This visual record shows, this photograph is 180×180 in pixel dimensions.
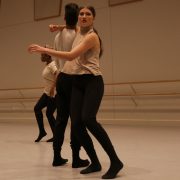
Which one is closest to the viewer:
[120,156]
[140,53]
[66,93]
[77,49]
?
[77,49]

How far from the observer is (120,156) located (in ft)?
12.6

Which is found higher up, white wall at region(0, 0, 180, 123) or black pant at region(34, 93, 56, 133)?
white wall at region(0, 0, 180, 123)

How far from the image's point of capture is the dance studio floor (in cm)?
295

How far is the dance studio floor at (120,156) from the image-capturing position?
295 centimetres

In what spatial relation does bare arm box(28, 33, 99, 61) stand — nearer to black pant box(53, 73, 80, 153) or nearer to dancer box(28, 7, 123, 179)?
dancer box(28, 7, 123, 179)

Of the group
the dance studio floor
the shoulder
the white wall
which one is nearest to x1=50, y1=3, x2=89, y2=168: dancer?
the dance studio floor

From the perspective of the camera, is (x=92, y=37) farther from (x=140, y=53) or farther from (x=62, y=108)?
(x=140, y=53)

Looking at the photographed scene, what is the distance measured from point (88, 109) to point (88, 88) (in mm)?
171

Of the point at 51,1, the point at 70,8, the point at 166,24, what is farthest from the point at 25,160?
the point at 51,1

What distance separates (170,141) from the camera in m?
4.91

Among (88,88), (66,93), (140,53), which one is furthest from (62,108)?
(140,53)

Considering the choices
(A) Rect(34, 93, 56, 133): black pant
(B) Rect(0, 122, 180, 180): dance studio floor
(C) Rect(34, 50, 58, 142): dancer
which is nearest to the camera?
(B) Rect(0, 122, 180, 180): dance studio floor

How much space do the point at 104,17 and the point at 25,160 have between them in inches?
204

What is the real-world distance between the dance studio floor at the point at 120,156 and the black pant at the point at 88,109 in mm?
279
